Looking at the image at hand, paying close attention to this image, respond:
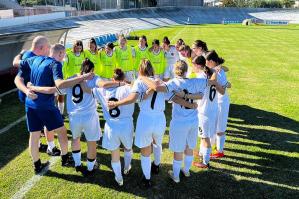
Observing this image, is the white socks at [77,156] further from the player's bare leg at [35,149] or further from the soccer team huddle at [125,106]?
the player's bare leg at [35,149]

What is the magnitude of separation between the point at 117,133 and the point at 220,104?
8.67 ft

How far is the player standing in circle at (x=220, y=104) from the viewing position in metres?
6.41

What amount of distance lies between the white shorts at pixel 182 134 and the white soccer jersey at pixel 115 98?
0.90 m

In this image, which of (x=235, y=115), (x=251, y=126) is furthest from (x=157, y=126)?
(x=235, y=115)

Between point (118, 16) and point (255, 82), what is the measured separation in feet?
179

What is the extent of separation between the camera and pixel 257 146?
7895 mm

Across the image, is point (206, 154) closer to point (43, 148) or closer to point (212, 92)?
point (212, 92)

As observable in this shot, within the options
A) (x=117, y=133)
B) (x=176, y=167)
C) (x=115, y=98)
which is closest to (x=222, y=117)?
(x=176, y=167)

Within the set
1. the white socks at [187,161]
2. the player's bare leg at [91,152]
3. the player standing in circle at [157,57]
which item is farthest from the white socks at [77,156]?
the player standing in circle at [157,57]

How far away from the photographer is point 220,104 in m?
7.02

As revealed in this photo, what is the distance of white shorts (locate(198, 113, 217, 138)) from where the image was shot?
644cm

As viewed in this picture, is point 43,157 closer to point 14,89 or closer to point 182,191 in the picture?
point 182,191

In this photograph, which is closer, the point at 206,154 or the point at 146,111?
the point at 146,111

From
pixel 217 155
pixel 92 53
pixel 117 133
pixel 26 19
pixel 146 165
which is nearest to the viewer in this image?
pixel 117 133
